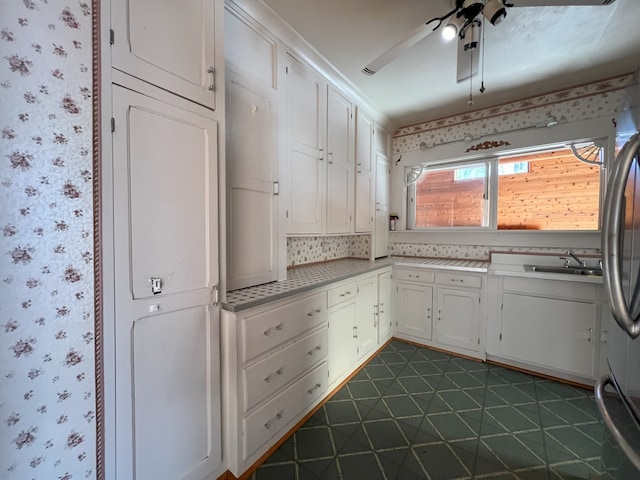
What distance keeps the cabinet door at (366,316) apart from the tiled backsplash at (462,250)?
100cm

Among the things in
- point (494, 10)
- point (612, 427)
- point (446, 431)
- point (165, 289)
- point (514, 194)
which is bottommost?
point (446, 431)

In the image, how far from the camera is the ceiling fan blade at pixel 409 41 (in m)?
1.24

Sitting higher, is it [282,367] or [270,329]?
[270,329]

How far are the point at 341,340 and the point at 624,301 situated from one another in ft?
5.44

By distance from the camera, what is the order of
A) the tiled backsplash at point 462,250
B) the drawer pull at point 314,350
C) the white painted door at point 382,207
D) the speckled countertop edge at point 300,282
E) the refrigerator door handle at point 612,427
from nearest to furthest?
the refrigerator door handle at point 612,427 → the speckled countertop edge at point 300,282 → the drawer pull at point 314,350 → the tiled backsplash at point 462,250 → the white painted door at point 382,207

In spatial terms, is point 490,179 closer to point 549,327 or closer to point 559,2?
point 549,327

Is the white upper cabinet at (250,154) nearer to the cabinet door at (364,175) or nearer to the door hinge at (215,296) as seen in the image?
the door hinge at (215,296)

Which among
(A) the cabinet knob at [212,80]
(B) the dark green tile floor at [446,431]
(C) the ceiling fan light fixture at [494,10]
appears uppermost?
(C) the ceiling fan light fixture at [494,10]

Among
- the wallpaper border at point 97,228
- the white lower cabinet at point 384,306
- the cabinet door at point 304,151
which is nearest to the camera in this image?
the wallpaper border at point 97,228

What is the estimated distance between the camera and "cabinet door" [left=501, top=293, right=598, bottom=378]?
2051mm

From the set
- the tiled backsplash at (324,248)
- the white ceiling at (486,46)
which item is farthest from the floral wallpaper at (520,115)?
the tiled backsplash at (324,248)

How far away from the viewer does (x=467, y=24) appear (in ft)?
4.17

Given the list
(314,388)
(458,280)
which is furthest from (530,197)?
(314,388)

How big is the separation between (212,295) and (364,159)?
2.16 meters
